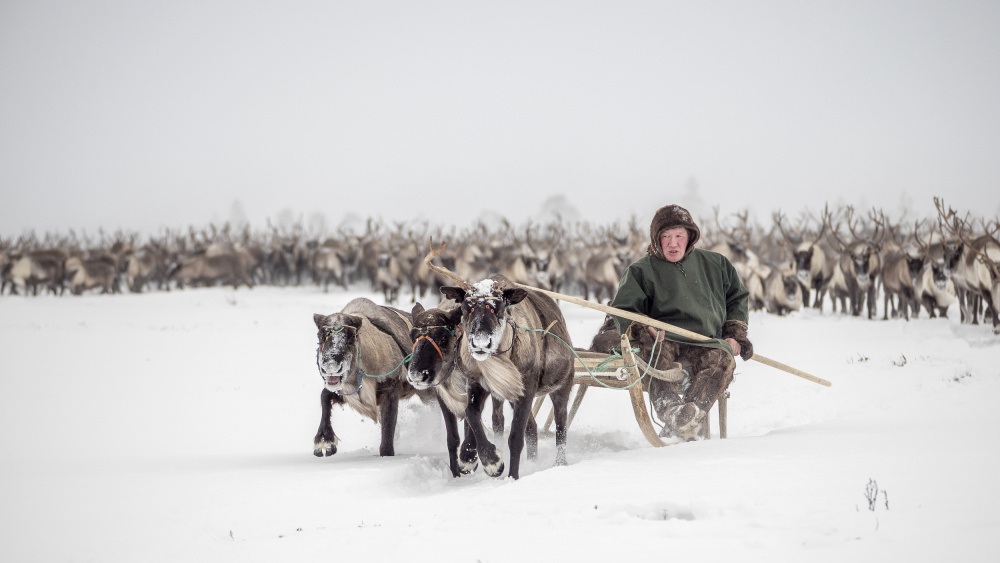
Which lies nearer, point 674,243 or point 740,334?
point 674,243

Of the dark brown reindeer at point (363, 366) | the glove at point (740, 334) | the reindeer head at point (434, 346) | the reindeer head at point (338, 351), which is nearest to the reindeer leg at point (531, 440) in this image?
the reindeer head at point (434, 346)

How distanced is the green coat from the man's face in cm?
7

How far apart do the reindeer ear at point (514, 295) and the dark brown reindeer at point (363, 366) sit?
153cm

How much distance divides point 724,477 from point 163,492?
3.41 meters

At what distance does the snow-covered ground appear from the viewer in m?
3.36

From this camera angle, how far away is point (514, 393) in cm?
502

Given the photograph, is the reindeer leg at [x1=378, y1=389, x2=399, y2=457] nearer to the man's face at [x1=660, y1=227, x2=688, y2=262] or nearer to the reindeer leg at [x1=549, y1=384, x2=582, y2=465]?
the reindeer leg at [x1=549, y1=384, x2=582, y2=465]

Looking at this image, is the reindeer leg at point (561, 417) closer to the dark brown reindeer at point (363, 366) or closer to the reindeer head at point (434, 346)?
the reindeer head at point (434, 346)

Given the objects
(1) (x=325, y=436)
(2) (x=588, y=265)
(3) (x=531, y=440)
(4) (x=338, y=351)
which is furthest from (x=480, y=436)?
(2) (x=588, y=265)

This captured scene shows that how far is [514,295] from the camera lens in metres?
4.99

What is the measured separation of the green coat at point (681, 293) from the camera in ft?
18.7

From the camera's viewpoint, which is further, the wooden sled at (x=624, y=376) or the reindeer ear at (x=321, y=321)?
the reindeer ear at (x=321, y=321)

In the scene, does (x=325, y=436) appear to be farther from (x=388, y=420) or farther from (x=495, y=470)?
(x=495, y=470)

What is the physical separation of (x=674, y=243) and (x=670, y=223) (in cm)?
16
